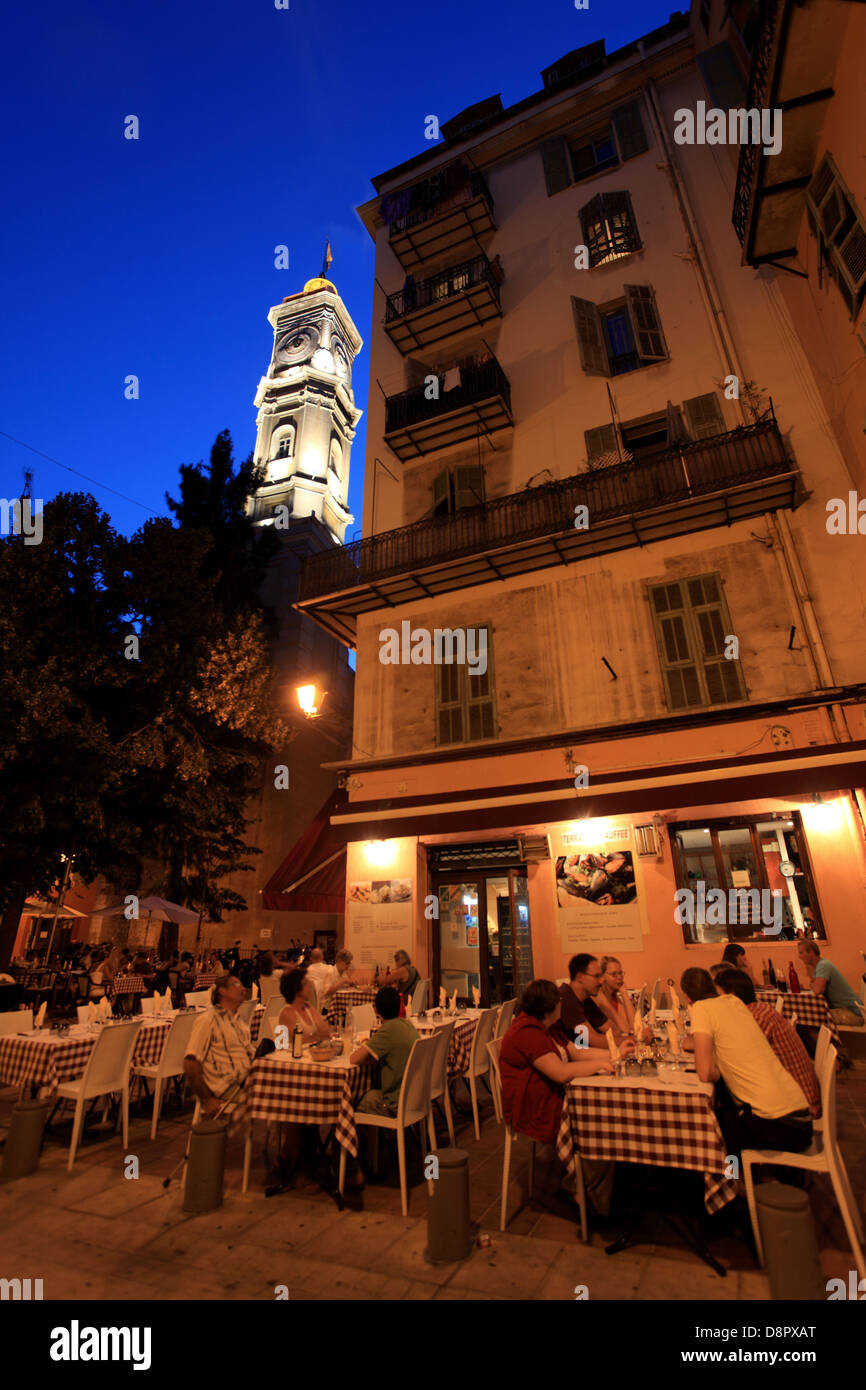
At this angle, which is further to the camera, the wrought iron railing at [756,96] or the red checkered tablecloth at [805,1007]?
the wrought iron railing at [756,96]

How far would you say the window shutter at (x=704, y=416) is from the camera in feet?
35.8

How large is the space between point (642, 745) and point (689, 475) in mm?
4376

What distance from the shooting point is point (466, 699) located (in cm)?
1135

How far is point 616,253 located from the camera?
43.7 ft

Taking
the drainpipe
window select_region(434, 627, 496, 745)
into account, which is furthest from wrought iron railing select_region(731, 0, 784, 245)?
window select_region(434, 627, 496, 745)

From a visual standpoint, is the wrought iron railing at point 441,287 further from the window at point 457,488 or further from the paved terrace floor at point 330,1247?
the paved terrace floor at point 330,1247

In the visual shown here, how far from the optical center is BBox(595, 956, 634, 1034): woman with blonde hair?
17.9 feet

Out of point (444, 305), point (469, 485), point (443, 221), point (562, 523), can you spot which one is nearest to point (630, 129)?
point (443, 221)

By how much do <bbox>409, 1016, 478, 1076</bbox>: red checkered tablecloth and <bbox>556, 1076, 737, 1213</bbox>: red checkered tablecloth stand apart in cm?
253

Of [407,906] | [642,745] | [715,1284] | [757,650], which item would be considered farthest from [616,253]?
[715,1284]

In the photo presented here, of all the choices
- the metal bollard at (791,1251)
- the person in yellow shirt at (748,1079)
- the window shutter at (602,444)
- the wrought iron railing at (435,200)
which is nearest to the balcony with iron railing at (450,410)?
the window shutter at (602,444)

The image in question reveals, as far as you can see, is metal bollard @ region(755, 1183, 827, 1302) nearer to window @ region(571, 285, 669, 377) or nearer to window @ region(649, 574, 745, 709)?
window @ region(649, 574, 745, 709)

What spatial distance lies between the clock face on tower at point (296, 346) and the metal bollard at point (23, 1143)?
36655 millimetres

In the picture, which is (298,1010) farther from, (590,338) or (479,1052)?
(590,338)
